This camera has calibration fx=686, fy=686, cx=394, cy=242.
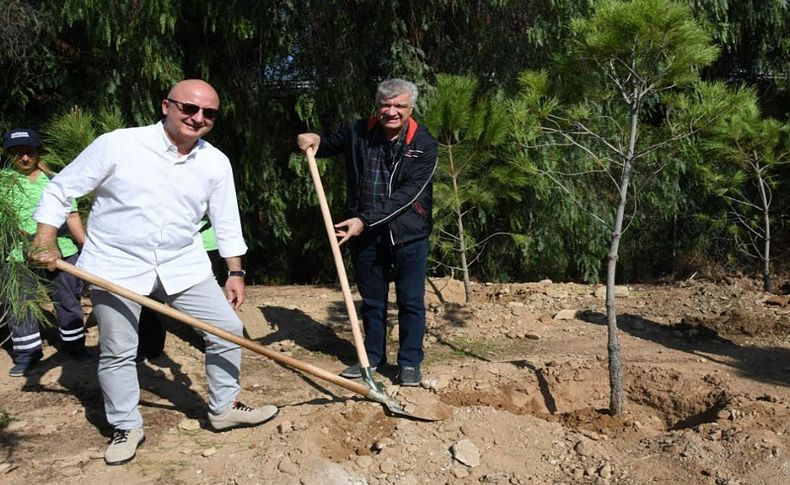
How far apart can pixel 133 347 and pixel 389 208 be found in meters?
1.40

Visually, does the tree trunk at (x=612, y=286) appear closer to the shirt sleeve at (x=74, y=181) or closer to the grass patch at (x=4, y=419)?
the shirt sleeve at (x=74, y=181)

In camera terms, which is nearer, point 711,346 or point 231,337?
point 231,337

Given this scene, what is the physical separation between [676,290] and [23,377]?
5.19m

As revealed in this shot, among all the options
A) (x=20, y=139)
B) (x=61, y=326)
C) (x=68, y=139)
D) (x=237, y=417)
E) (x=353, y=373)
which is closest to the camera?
(x=237, y=417)

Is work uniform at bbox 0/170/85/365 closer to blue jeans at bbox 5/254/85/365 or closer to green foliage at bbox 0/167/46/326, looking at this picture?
blue jeans at bbox 5/254/85/365

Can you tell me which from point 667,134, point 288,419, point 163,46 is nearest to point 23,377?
point 288,419

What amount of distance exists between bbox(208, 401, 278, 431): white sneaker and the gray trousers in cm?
4

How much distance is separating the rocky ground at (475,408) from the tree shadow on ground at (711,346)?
0.6 inches

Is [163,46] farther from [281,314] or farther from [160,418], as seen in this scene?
[160,418]

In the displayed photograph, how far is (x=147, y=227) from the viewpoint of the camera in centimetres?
291

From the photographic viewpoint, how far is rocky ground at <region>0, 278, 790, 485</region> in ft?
9.89

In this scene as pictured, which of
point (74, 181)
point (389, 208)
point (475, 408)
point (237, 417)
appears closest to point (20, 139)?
point (74, 181)

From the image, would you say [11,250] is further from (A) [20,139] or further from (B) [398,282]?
(B) [398,282]

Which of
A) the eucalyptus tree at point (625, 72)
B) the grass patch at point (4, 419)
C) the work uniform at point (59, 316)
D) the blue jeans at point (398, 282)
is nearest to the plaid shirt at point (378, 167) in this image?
the blue jeans at point (398, 282)
